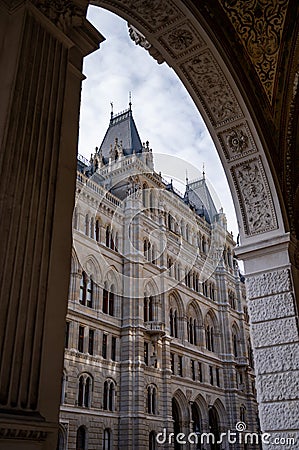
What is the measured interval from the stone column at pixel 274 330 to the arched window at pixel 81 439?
16933 millimetres

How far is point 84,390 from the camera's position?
67.8ft

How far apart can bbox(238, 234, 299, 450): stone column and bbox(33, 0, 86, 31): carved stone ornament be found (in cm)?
359

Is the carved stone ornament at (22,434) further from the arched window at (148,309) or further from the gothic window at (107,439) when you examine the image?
the arched window at (148,309)

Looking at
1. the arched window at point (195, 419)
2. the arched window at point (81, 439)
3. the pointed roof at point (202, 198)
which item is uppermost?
the pointed roof at point (202, 198)

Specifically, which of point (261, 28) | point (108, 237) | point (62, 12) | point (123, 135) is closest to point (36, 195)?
point (62, 12)

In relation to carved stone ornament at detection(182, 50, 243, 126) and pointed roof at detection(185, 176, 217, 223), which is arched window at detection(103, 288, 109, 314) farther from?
carved stone ornament at detection(182, 50, 243, 126)

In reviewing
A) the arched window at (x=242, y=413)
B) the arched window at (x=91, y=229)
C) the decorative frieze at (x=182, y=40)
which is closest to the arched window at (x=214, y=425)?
the arched window at (x=242, y=413)

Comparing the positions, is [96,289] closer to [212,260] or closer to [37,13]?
[212,260]

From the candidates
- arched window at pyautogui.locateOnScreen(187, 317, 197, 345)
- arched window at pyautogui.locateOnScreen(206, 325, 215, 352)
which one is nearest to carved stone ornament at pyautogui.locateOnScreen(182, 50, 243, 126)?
arched window at pyautogui.locateOnScreen(187, 317, 197, 345)

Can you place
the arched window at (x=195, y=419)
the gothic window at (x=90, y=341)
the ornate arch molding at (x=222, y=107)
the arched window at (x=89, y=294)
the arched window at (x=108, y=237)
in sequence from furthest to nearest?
1. the arched window at (x=195, y=419)
2. the arched window at (x=108, y=237)
3. the arched window at (x=89, y=294)
4. the gothic window at (x=90, y=341)
5. the ornate arch molding at (x=222, y=107)

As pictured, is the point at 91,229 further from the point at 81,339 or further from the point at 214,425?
the point at 214,425

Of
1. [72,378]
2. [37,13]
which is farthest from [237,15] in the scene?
[72,378]

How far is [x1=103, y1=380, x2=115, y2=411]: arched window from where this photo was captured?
70.8ft

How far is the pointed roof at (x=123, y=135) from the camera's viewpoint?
3175 cm
